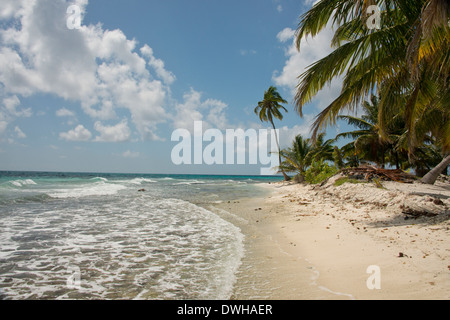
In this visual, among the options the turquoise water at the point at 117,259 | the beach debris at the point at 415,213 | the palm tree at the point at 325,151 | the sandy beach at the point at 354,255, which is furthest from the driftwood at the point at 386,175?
the palm tree at the point at 325,151

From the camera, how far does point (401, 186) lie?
9.34 metres

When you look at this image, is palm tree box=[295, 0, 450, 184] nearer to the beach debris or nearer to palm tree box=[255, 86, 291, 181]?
the beach debris

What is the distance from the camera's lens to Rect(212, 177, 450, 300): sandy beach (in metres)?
2.60

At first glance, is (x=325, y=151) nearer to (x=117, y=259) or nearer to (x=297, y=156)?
(x=297, y=156)

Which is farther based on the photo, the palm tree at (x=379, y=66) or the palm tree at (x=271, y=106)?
the palm tree at (x=271, y=106)

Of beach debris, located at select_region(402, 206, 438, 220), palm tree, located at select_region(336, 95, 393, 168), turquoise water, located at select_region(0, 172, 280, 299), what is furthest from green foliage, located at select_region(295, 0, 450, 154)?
palm tree, located at select_region(336, 95, 393, 168)

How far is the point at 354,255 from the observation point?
3.64 meters

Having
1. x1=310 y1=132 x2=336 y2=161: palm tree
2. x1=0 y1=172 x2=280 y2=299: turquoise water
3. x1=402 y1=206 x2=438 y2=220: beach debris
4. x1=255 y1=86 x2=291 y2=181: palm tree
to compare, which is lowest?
x1=0 y1=172 x2=280 y2=299: turquoise water

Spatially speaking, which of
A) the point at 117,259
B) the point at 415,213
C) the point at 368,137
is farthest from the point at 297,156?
the point at 117,259

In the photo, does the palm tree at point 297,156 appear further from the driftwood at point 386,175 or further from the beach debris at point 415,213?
the beach debris at point 415,213

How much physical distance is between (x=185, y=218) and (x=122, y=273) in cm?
439

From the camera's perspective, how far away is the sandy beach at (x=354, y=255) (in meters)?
2.60
